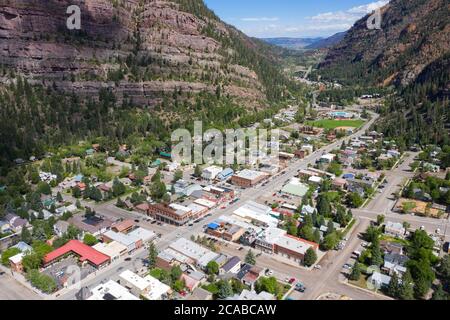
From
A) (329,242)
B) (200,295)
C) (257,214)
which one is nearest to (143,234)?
(200,295)

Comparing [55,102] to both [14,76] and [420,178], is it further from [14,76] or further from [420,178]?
[420,178]

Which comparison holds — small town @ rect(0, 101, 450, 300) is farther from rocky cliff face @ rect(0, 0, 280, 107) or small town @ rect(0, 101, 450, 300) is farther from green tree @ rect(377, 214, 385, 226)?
rocky cliff face @ rect(0, 0, 280, 107)

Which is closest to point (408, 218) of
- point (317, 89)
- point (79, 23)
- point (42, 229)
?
point (42, 229)

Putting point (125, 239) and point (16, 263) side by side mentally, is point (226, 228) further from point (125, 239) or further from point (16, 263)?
point (16, 263)

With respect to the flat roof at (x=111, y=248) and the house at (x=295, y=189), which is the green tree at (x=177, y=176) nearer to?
the house at (x=295, y=189)

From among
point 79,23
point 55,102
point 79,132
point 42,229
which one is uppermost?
point 79,23

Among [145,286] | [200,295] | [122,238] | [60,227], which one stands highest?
[60,227]
